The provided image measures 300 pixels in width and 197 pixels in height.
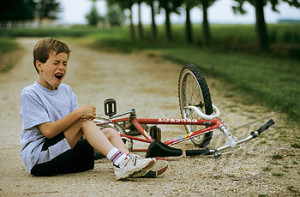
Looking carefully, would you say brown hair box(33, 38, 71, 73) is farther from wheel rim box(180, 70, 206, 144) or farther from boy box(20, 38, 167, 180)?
wheel rim box(180, 70, 206, 144)

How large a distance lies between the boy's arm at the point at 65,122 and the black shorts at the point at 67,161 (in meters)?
0.10

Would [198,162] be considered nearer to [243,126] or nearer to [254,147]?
[254,147]

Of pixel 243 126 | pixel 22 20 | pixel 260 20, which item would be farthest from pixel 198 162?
pixel 22 20

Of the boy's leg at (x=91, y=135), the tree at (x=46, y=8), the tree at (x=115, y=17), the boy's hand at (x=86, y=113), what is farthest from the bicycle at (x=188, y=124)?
the tree at (x=46, y=8)

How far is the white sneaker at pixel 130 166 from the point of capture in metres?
3.39

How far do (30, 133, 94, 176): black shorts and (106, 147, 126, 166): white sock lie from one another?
11.8 inches

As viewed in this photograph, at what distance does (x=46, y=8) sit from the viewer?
8762 cm

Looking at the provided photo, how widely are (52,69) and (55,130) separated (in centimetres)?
52

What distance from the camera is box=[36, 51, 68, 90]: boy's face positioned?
3.50 meters

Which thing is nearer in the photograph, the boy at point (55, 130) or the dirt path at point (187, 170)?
the dirt path at point (187, 170)

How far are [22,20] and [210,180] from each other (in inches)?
2784

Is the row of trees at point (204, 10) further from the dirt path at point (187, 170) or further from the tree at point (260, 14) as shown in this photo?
the dirt path at point (187, 170)

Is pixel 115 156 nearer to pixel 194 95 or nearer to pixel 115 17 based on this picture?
pixel 194 95

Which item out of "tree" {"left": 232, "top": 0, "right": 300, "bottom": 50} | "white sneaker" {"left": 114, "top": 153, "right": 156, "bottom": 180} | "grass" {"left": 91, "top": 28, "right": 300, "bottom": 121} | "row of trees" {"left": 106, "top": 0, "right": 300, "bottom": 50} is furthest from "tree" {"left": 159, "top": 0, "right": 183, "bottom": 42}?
"white sneaker" {"left": 114, "top": 153, "right": 156, "bottom": 180}
